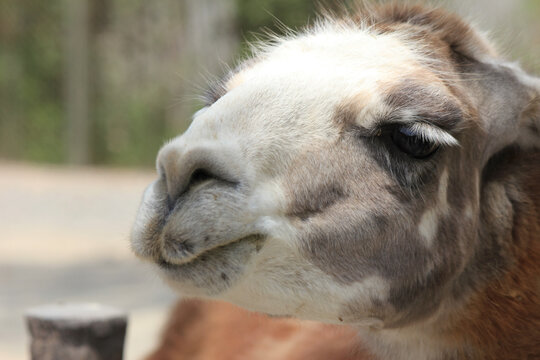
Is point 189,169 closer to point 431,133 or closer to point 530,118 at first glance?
point 431,133

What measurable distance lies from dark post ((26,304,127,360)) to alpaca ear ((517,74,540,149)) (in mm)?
1525

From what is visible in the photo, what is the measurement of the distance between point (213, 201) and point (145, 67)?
36.4ft

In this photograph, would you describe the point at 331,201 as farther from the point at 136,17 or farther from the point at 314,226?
the point at 136,17

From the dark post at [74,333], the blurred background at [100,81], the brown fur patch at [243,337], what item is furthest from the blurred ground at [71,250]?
the dark post at [74,333]

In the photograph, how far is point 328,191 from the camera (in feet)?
6.73

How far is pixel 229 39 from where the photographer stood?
11.9 meters

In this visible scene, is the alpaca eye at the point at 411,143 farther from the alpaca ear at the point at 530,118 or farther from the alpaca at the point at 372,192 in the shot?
the alpaca ear at the point at 530,118

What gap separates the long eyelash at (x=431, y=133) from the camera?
2.08 meters

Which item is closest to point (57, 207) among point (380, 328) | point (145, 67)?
point (145, 67)

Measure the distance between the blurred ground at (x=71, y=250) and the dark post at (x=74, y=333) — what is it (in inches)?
42.8

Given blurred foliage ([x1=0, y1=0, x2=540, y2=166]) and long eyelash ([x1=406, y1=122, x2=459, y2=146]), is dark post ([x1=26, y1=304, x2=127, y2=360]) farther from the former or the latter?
blurred foliage ([x1=0, y1=0, x2=540, y2=166])

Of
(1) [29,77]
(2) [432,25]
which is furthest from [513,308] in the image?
(1) [29,77]

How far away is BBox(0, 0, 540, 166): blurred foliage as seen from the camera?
12.4m

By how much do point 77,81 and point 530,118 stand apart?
10.6 meters
